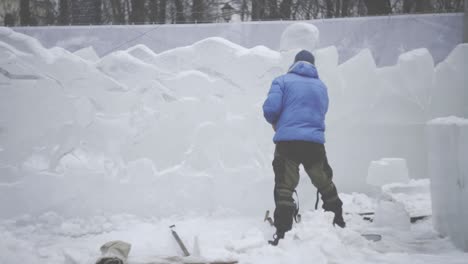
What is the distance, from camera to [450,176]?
10.8ft

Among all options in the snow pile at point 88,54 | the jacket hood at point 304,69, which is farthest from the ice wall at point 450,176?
the snow pile at point 88,54

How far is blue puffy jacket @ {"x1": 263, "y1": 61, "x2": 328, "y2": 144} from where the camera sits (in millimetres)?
3652

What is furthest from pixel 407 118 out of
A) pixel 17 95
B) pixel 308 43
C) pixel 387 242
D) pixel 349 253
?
pixel 17 95

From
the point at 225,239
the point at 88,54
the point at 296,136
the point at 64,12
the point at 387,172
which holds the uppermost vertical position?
the point at 64,12

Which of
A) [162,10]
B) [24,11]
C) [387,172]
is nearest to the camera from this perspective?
[387,172]

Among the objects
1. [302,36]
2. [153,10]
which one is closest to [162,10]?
[153,10]

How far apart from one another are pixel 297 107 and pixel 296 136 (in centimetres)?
24

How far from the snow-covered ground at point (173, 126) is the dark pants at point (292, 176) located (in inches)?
36.2

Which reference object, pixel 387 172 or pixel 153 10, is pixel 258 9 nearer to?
pixel 153 10

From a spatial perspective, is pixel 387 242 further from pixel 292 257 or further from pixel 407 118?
pixel 407 118

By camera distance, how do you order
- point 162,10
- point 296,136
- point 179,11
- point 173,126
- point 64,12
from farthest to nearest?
point 162,10, point 179,11, point 64,12, point 173,126, point 296,136

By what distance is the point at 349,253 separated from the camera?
3.03 metres

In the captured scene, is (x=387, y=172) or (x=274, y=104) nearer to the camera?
(x=274, y=104)

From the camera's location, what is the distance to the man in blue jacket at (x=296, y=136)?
3.62 m
